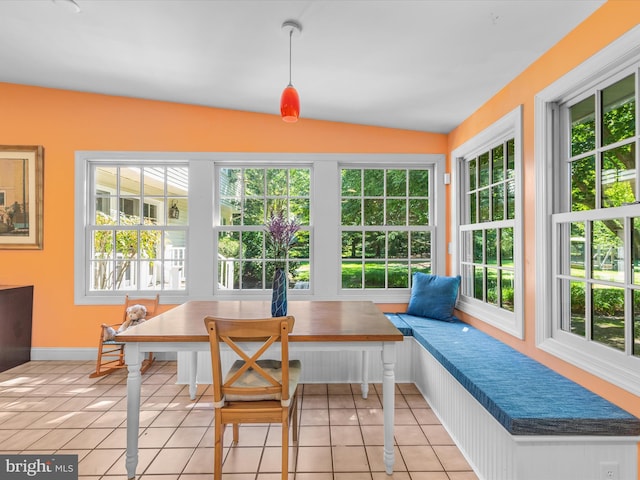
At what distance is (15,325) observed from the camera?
11.9 feet

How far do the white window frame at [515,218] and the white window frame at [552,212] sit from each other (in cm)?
20

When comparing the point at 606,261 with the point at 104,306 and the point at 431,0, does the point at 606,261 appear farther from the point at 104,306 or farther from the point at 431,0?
the point at 104,306

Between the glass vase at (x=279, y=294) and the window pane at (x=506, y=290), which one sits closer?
the glass vase at (x=279, y=294)

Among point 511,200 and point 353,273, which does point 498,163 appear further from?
point 353,273

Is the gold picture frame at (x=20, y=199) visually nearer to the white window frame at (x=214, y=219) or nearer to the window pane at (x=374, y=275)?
the white window frame at (x=214, y=219)

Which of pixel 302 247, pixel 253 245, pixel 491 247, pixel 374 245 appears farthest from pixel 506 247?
pixel 253 245

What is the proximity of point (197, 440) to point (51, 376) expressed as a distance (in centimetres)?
204

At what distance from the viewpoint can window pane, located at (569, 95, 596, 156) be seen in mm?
Answer: 2027

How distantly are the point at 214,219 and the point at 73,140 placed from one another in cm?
172

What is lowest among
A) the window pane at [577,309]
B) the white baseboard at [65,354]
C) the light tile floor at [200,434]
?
the light tile floor at [200,434]

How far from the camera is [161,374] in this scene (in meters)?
3.49

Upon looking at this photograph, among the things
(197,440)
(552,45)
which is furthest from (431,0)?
(197,440)

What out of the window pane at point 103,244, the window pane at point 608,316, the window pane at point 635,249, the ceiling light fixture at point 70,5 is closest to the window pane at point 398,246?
the window pane at point 608,316

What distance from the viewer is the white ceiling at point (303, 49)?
6.64ft
